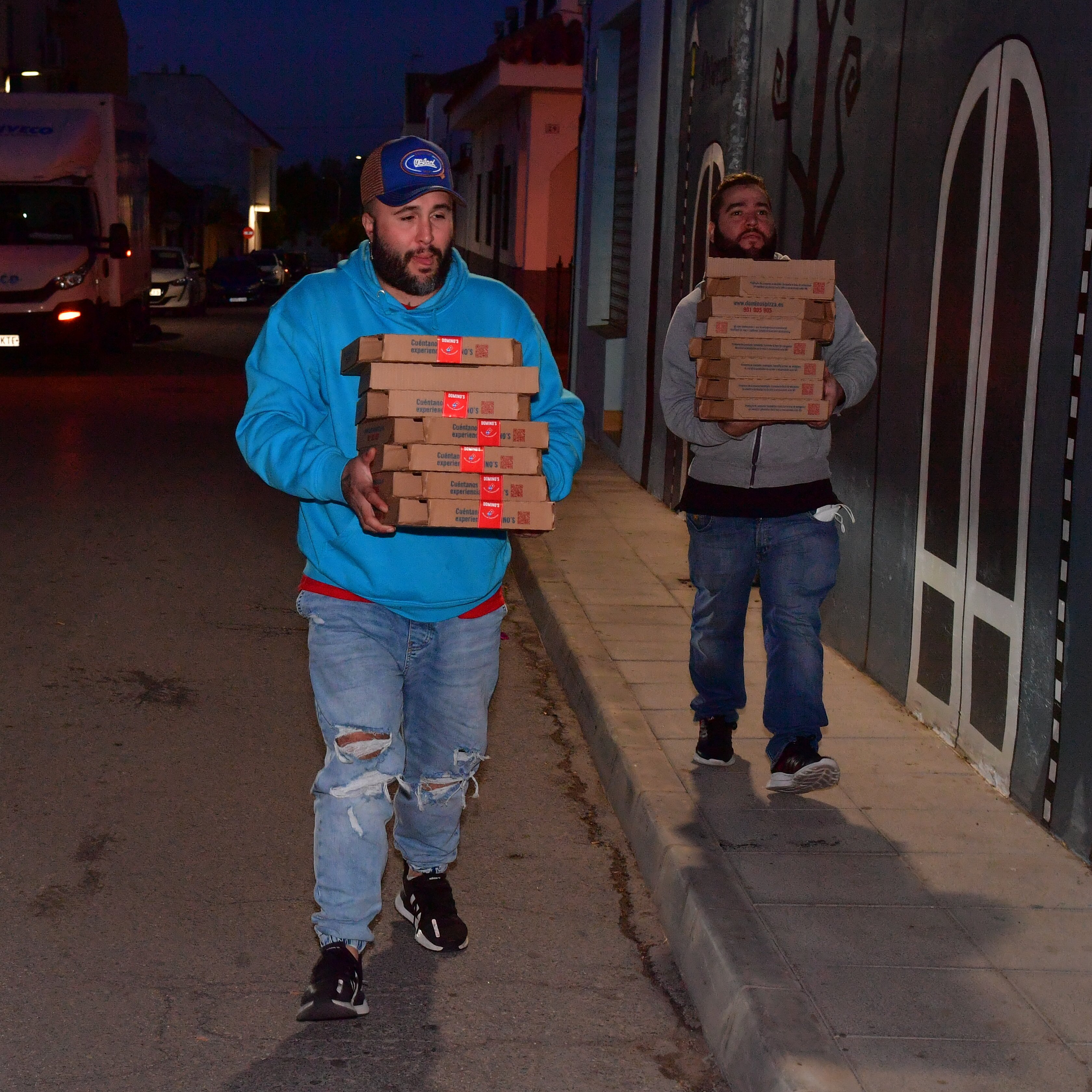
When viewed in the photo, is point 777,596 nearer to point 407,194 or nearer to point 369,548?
point 369,548

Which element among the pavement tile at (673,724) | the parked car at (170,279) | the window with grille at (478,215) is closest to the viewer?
the pavement tile at (673,724)

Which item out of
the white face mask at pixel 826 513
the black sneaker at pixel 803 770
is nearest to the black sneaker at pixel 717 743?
the black sneaker at pixel 803 770

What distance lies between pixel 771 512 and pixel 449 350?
181 centimetres

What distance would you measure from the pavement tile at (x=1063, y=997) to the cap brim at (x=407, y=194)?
7.84 ft

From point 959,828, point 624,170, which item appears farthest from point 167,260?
point 959,828

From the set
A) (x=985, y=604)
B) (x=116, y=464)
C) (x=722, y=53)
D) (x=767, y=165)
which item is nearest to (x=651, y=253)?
(x=722, y=53)

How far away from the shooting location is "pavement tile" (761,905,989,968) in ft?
13.5

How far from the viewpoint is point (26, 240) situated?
74.2ft

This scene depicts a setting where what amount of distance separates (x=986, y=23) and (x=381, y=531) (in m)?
3.24

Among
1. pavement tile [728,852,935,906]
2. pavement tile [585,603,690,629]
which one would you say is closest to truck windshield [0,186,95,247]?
pavement tile [585,603,690,629]

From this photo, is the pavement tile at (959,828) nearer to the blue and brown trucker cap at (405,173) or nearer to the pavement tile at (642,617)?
the blue and brown trucker cap at (405,173)

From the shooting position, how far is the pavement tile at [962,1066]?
3453 mm

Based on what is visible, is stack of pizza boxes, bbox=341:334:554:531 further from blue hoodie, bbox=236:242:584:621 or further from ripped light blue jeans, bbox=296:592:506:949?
ripped light blue jeans, bbox=296:592:506:949

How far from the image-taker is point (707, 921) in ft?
14.1
